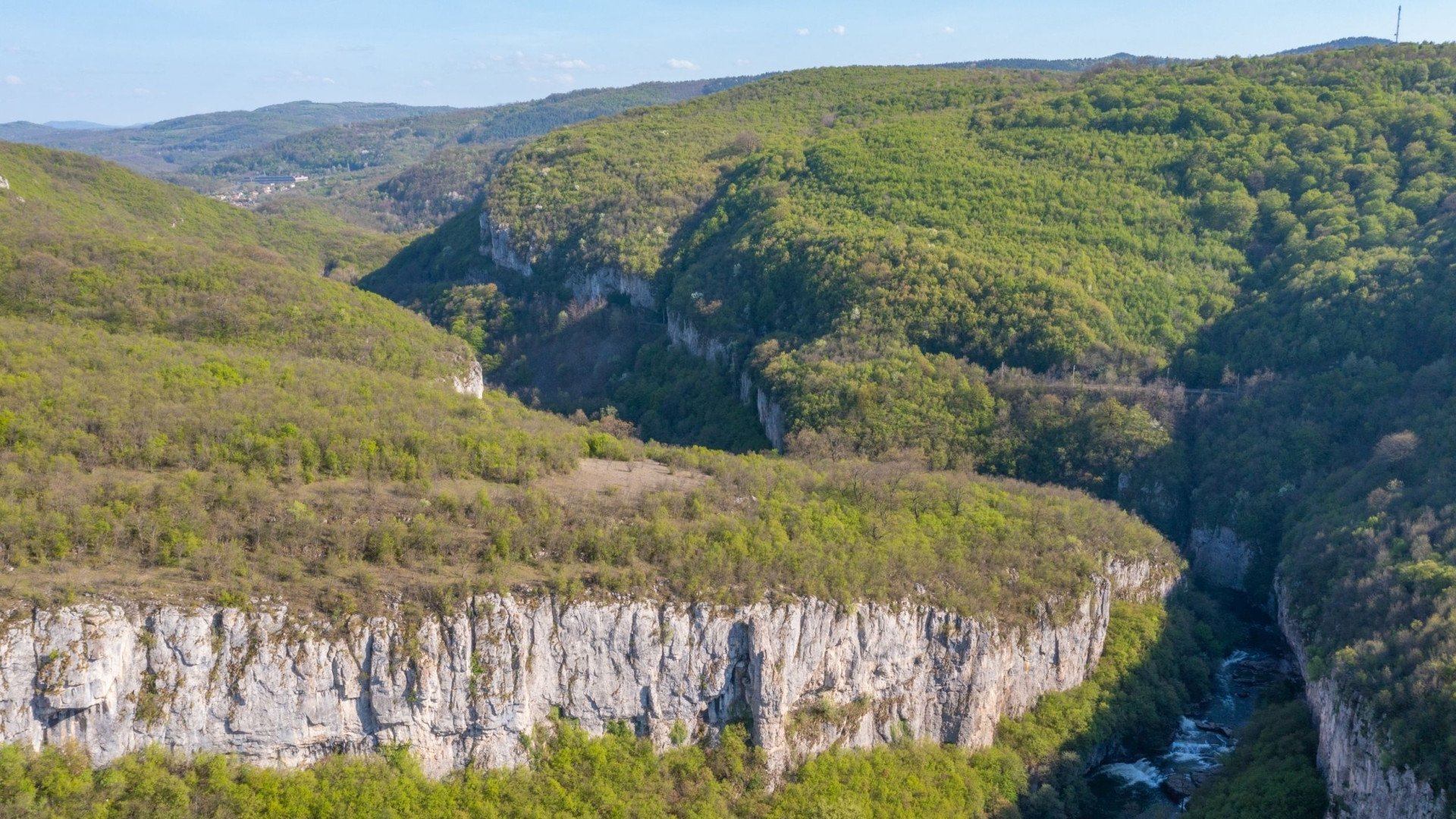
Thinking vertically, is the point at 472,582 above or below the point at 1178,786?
above

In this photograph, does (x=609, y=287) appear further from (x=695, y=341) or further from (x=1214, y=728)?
(x=1214, y=728)

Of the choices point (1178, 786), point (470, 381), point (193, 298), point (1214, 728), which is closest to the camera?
point (1178, 786)

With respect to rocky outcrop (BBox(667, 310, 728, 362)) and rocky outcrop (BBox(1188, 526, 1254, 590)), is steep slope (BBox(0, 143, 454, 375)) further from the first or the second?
rocky outcrop (BBox(1188, 526, 1254, 590))

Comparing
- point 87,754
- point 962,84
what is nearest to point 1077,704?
point 87,754

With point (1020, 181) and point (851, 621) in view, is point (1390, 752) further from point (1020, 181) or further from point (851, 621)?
point (1020, 181)

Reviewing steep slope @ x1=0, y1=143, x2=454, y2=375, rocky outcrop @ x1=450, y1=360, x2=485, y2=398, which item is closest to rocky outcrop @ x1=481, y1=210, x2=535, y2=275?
steep slope @ x1=0, y1=143, x2=454, y2=375

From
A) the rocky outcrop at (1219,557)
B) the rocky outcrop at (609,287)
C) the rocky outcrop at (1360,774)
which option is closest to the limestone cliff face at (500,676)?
the rocky outcrop at (1360,774)

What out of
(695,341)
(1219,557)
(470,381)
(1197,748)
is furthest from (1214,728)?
(695,341)
